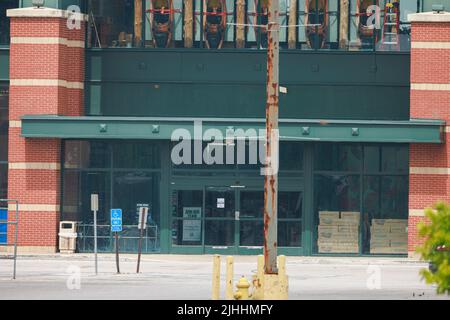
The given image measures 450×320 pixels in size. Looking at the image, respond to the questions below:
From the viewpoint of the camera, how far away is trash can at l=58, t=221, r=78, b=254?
4453 cm

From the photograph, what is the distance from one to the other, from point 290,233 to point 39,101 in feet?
31.9

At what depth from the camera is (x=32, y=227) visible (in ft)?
146

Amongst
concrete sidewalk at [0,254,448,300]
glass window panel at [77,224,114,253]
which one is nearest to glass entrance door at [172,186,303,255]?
concrete sidewalk at [0,254,448,300]

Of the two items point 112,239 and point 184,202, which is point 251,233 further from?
point 112,239

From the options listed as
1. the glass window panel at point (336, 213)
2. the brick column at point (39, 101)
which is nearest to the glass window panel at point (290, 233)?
the glass window panel at point (336, 213)

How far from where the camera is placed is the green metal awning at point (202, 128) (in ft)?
142

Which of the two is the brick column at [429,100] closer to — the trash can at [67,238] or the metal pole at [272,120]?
the trash can at [67,238]

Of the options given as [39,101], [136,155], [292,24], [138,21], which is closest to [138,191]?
[136,155]

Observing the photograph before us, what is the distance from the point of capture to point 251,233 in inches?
1781

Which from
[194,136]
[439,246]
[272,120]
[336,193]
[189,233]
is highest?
[272,120]

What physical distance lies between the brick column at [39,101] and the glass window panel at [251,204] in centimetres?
639
